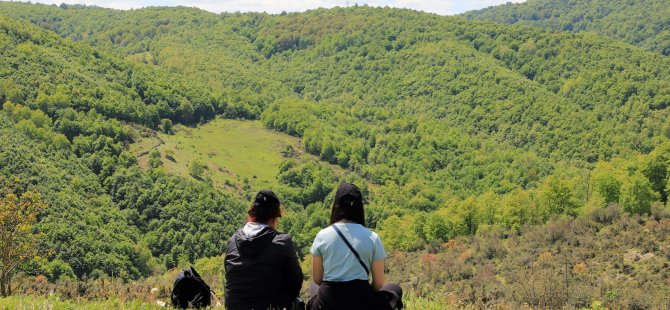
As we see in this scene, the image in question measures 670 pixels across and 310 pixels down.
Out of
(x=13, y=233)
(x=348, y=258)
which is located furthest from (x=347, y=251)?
(x=13, y=233)

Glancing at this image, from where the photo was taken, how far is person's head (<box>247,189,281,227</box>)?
7676mm

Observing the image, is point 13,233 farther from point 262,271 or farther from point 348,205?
point 348,205

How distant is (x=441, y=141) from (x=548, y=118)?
29.0m

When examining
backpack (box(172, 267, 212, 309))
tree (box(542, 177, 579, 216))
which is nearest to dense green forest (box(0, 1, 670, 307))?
tree (box(542, 177, 579, 216))

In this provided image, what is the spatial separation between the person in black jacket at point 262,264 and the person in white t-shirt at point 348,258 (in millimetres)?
493

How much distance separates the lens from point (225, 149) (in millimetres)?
119312

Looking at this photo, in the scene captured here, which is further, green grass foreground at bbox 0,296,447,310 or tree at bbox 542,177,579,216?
tree at bbox 542,177,579,216

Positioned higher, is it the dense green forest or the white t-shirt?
the white t-shirt

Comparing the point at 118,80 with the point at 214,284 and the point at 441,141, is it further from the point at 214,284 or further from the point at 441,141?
the point at 214,284

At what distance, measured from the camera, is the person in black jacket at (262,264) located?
7.56 metres

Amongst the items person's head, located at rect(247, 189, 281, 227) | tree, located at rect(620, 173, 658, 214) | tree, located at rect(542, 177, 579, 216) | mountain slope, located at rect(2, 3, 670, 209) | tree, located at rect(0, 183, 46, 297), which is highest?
person's head, located at rect(247, 189, 281, 227)

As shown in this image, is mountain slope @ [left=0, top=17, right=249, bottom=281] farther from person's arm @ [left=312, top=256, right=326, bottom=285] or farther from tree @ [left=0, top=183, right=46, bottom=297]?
person's arm @ [left=312, top=256, right=326, bottom=285]

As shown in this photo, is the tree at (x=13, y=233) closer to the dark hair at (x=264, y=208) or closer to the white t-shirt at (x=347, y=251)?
the dark hair at (x=264, y=208)

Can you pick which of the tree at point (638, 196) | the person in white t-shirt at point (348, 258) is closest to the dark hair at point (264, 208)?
the person in white t-shirt at point (348, 258)
